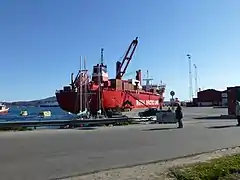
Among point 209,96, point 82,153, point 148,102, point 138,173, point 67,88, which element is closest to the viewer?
point 138,173

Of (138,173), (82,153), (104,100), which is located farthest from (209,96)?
(138,173)

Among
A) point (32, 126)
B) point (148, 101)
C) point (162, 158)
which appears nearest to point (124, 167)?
point (162, 158)

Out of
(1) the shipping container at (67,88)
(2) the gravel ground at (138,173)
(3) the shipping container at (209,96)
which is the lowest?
(2) the gravel ground at (138,173)

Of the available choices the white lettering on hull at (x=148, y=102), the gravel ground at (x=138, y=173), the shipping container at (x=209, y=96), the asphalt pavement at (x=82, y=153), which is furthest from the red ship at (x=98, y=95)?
the shipping container at (x=209, y=96)

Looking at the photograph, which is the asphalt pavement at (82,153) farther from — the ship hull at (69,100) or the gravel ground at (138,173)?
the ship hull at (69,100)

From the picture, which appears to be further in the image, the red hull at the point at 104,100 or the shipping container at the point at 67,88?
the shipping container at the point at 67,88

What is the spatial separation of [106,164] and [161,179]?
2.83 metres

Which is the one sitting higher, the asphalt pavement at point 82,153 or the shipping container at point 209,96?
the shipping container at point 209,96

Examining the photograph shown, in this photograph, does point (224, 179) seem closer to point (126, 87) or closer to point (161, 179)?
point (161, 179)

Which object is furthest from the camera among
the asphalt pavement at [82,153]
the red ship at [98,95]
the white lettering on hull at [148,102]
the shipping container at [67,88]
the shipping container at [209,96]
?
the shipping container at [209,96]

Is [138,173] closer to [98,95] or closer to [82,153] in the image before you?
[82,153]

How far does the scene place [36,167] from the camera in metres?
9.91

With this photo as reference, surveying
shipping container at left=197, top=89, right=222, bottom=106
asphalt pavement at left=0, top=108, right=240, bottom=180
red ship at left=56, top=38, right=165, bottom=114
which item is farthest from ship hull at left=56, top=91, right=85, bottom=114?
shipping container at left=197, top=89, right=222, bottom=106

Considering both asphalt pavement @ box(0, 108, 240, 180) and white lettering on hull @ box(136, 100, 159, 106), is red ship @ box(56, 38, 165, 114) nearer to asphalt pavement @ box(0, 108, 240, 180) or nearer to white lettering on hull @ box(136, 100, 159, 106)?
white lettering on hull @ box(136, 100, 159, 106)
